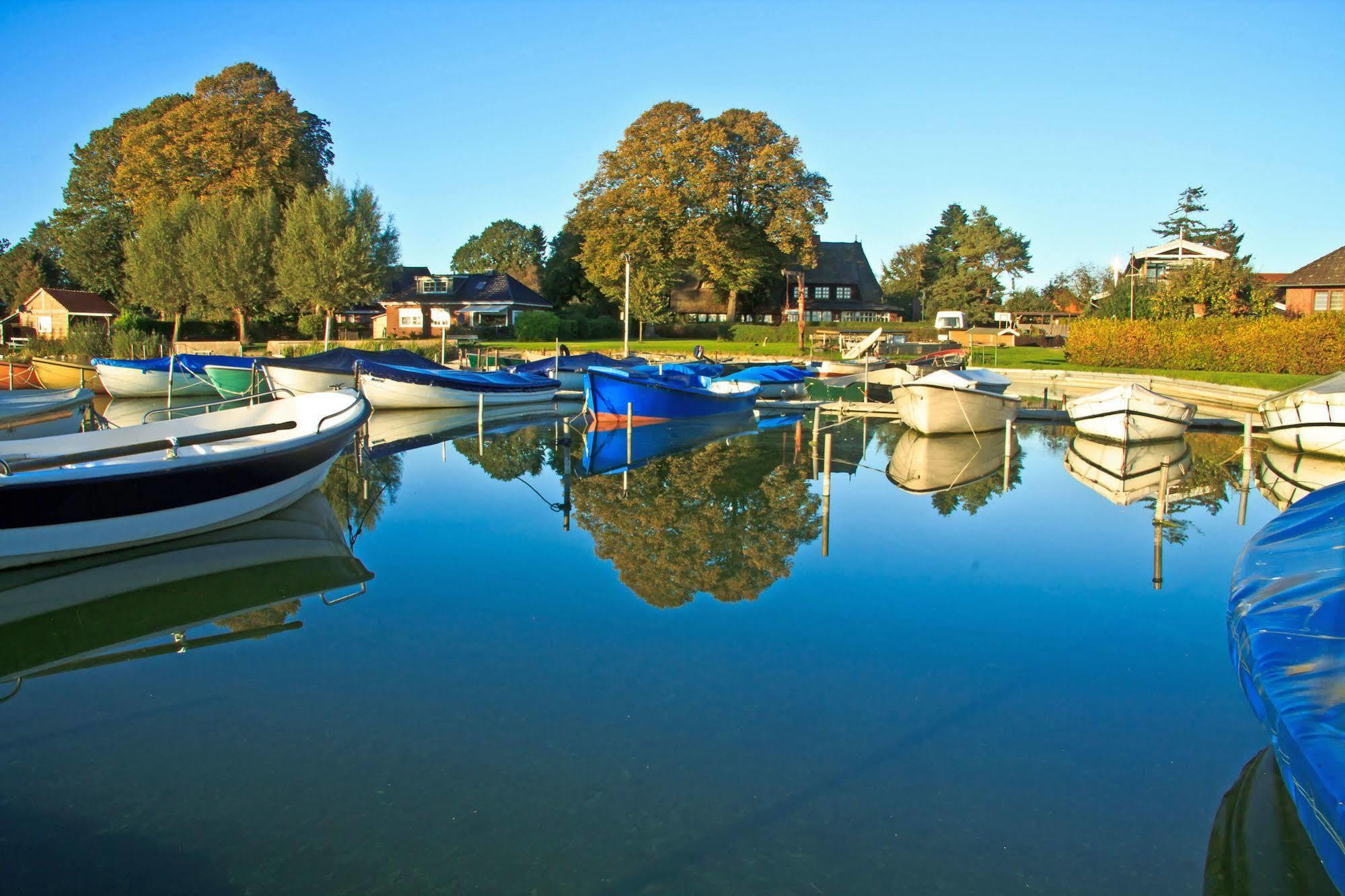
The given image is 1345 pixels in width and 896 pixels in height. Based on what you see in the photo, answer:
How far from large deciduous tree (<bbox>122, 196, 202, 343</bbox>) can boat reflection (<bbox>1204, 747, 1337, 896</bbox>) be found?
50659 millimetres

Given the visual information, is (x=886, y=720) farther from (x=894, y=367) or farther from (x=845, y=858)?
(x=894, y=367)

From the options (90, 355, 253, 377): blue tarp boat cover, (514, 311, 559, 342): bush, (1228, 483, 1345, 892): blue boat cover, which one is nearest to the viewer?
(1228, 483, 1345, 892): blue boat cover

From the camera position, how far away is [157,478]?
11.2 metres

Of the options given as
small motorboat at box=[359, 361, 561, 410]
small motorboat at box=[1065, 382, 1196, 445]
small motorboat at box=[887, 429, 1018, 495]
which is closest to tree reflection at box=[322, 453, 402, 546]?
small motorboat at box=[359, 361, 561, 410]

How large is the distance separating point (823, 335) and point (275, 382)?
97.1ft

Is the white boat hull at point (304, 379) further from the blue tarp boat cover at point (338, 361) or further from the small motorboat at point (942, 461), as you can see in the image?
the small motorboat at point (942, 461)

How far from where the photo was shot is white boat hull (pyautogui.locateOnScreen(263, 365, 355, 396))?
2717cm

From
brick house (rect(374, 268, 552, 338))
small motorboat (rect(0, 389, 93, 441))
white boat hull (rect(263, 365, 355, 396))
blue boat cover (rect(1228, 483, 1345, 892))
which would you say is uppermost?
brick house (rect(374, 268, 552, 338))

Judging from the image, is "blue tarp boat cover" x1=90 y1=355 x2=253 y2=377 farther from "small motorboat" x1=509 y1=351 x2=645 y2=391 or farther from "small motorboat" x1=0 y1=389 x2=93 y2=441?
"small motorboat" x1=0 y1=389 x2=93 y2=441

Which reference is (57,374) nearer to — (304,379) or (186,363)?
(186,363)

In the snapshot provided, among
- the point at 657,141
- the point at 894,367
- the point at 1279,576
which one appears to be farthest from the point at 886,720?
the point at 657,141

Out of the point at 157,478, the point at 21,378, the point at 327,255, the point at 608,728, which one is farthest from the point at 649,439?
the point at 327,255

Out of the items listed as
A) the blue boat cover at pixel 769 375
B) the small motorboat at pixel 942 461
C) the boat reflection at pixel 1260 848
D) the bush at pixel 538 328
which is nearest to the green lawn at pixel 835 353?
the bush at pixel 538 328

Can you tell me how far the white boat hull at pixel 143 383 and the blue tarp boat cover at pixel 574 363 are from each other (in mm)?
11100
